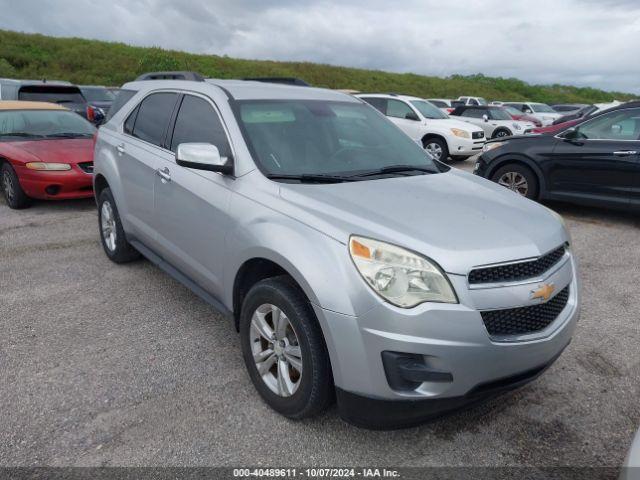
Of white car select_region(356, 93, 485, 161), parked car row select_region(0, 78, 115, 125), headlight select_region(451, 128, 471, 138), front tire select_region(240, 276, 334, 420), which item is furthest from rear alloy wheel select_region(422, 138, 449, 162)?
front tire select_region(240, 276, 334, 420)

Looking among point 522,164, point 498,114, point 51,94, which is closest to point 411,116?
point 522,164

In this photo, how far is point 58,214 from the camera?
6.79 metres

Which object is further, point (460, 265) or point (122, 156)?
point (122, 156)

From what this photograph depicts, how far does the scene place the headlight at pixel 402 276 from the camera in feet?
6.85

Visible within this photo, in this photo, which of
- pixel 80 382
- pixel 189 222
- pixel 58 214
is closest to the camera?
pixel 80 382

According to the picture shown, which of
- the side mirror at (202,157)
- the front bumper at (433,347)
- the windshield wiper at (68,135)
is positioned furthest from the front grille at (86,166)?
the front bumper at (433,347)

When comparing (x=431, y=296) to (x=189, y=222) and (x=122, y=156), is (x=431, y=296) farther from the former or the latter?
(x=122, y=156)

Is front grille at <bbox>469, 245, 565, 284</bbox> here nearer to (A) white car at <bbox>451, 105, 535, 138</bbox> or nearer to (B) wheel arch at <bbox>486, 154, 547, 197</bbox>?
(B) wheel arch at <bbox>486, 154, 547, 197</bbox>

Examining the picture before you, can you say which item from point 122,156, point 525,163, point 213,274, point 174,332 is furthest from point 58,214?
point 525,163

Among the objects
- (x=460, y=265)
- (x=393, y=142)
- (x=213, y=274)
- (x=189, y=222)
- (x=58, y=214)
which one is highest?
(x=393, y=142)

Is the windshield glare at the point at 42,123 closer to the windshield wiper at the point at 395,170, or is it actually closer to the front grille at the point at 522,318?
the windshield wiper at the point at 395,170

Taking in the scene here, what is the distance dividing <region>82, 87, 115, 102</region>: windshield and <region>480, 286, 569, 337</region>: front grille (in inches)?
641

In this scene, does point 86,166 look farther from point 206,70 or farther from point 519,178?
point 206,70

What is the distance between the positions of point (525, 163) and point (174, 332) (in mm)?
5700
